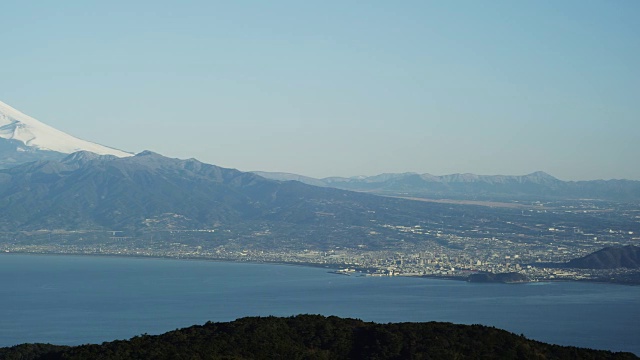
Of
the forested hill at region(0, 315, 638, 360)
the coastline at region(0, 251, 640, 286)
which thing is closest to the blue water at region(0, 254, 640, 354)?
the coastline at region(0, 251, 640, 286)

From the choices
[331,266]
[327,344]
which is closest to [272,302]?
[331,266]

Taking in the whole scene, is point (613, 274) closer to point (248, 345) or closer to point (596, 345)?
point (596, 345)

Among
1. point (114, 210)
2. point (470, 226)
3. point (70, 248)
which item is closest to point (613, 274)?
point (470, 226)

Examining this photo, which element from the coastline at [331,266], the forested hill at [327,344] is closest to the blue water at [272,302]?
the coastline at [331,266]

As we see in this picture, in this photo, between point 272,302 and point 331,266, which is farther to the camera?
point 331,266

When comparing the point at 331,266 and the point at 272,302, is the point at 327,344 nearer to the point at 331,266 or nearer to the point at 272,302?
the point at 272,302
